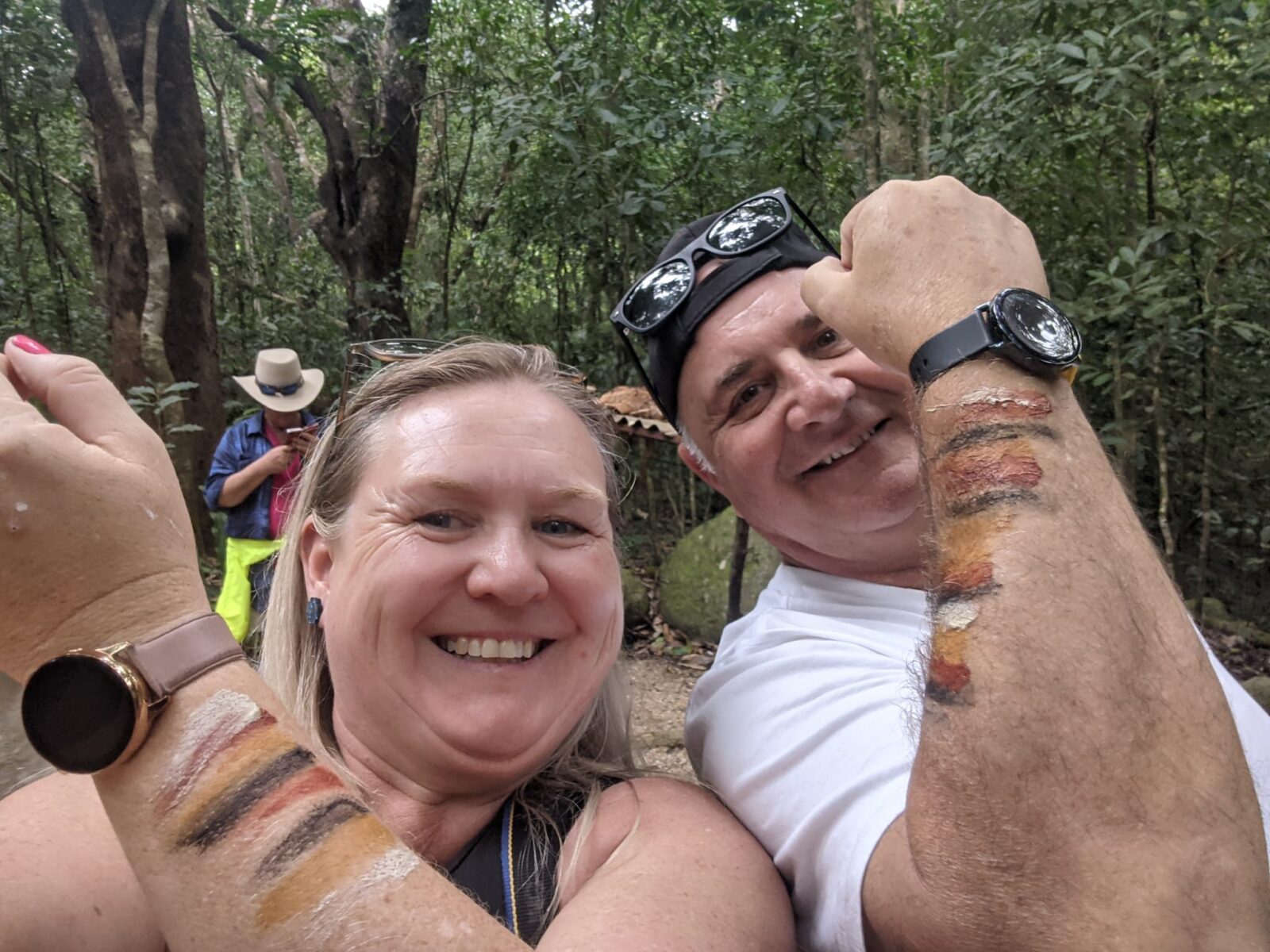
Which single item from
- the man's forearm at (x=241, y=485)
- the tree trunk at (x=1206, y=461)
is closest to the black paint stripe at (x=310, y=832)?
the man's forearm at (x=241, y=485)

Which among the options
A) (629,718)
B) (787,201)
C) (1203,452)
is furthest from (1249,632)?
(629,718)

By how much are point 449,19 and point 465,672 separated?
29.3ft

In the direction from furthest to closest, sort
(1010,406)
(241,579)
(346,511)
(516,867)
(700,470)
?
(241,579) → (700,470) → (346,511) → (516,867) → (1010,406)

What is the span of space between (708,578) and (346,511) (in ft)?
17.7

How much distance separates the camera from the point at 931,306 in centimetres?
133

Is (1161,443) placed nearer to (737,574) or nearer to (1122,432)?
(1122,432)

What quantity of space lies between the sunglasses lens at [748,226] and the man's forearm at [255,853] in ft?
5.54

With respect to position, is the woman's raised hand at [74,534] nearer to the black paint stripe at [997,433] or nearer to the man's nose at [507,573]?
the man's nose at [507,573]

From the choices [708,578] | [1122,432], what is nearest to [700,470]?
[1122,432]

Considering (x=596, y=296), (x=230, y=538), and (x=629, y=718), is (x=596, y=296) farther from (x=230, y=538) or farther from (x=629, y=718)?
(x=629, y=718)

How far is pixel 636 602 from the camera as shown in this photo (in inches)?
272

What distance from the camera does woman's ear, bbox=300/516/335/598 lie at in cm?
165

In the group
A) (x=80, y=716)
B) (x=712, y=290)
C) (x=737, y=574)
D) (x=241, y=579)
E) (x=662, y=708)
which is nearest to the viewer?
(x=80, y=716)

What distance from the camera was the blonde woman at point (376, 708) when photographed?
91 cm
